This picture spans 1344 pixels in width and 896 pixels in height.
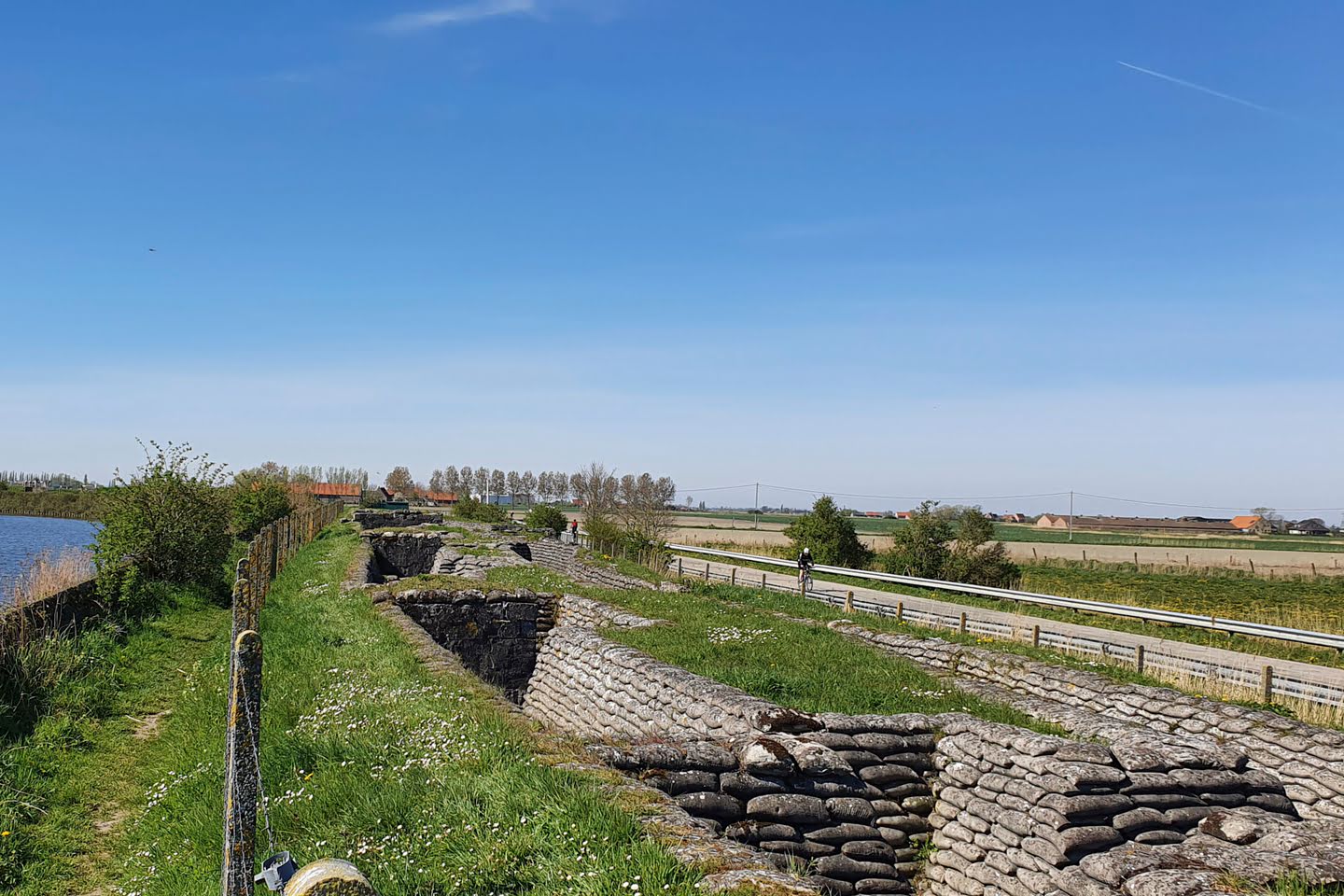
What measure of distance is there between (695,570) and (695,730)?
26.8 metres

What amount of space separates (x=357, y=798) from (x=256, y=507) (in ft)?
115

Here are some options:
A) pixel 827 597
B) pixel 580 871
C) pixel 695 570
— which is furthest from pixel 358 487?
pixel 580 871

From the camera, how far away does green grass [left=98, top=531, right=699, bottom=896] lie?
15.0 ft

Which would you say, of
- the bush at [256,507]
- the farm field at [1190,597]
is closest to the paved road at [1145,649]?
the farm field at [1190,597]

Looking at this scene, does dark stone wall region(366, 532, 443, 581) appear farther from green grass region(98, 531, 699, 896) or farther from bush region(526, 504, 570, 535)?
green grass region(98, 531, 699, 896)

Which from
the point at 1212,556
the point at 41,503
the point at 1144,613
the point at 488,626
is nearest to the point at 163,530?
the point at 488,626

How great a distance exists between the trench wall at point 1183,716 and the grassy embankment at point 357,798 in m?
5.50

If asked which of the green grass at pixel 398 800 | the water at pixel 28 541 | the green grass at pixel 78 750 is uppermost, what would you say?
the green grass at pixel 398 800

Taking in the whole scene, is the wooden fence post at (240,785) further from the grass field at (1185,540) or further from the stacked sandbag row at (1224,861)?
the grass field at (1185,540)

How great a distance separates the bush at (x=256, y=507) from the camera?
3619cm

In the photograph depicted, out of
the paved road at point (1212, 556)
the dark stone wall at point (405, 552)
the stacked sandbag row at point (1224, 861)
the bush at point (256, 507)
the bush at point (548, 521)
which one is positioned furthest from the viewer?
the paved road at point (1212, 556)

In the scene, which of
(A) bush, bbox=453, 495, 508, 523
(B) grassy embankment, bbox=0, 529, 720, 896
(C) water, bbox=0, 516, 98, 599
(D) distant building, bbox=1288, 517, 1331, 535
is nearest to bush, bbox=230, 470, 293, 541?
(C) water, bbox=0, 516, 98, 599

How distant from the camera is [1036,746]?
6.83 metres

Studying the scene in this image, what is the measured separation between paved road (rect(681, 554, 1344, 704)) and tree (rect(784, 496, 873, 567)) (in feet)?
26.5
